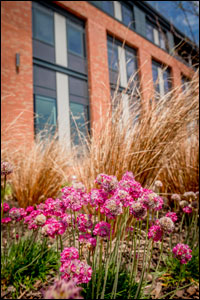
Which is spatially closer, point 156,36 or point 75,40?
point 75,40

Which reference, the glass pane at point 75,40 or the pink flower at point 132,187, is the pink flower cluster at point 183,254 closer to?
the pink flower at point 132,187

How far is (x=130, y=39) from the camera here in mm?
11203

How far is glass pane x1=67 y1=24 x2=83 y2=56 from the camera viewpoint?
9258mm

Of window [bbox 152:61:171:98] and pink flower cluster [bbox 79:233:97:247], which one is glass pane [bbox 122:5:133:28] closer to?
window [bbox 152:61:171:98]

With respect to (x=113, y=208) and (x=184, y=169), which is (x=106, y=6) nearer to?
(x=184, y=169)

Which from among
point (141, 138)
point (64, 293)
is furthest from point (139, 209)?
point (141, 138)

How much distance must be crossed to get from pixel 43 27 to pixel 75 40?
4.73 ft

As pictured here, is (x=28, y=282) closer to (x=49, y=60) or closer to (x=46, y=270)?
(x=46, y=270)

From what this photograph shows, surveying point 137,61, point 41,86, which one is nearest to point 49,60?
point 41,86

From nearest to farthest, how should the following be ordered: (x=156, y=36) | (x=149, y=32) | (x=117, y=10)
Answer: (x=117, y=10) < (x=149, y=32) < (x=156, y=36)

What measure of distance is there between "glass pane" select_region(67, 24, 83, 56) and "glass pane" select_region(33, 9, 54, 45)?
0.79 m

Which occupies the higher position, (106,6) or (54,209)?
(106,6)

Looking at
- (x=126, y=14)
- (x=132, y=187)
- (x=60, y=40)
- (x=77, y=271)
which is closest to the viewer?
(x=77, y=271)

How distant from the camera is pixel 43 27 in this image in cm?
852
